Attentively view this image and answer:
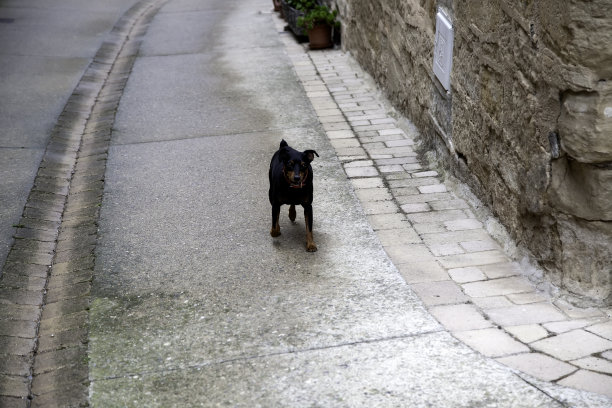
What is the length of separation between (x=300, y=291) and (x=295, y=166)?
0.86 meters

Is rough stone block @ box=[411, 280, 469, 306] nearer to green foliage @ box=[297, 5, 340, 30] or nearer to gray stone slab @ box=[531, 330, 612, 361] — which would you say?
gray stone slab @ box=[531, 330, 612, 361]

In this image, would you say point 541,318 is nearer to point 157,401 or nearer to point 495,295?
point 495,295

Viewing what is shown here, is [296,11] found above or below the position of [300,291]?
above

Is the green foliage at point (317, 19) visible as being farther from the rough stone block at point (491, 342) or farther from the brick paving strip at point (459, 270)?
the rough stone block at point (491, 342)

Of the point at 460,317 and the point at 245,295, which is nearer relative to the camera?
the point at 460,317

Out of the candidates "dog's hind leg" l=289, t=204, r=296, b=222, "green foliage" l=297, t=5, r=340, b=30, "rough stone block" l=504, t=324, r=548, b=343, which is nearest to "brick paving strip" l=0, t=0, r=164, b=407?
"dog's hind leg" l=289, t=204, r=296, b=222

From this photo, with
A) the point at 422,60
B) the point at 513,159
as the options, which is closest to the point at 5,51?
the point at 422,60

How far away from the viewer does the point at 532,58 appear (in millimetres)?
5113

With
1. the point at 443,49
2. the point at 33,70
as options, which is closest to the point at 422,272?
the point at 443,49

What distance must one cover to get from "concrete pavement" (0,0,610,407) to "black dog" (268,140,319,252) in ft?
1.00

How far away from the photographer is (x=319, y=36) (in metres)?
12.3

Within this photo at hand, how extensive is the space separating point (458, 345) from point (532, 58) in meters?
1.91

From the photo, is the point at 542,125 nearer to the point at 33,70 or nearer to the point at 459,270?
the point at 459,270

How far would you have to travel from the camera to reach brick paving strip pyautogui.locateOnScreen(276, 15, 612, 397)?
4.41m
